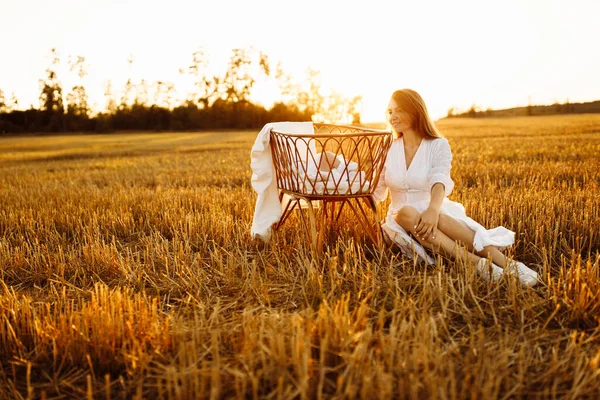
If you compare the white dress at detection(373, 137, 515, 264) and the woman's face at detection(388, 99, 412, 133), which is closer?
the white dress at detection(373, 137, 515, 264)

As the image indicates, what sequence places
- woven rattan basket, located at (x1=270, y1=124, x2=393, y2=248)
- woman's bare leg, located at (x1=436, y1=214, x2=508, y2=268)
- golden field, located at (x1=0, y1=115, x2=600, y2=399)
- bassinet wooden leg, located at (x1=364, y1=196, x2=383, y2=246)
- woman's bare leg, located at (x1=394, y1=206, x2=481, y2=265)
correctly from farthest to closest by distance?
bassinet wooden leg, located at (x1=364, y1=196, x2=383, y2=246), woven rattan basket, located at (x1=270, y1=124, x2=393, y2=248), woman's bare leg, located at (x1=436, y1=214, x2=508, y2=268), woman's bare leg, located at (x1=394, y1=206, x2=481, y2=265), golden field, located at (x1=0, y1=115, x2=600, y2=399)

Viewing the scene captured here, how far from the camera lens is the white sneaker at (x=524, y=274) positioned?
9.77 ft

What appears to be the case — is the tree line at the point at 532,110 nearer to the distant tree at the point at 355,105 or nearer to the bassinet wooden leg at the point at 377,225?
the distant tree at the point at 355,105

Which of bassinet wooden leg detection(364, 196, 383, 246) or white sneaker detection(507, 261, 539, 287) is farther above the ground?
bassinet wooden leg detection(364, 196, 383, 246)

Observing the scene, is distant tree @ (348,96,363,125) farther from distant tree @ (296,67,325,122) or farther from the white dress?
the white dress

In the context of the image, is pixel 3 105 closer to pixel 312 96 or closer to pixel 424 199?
pixel 312 96

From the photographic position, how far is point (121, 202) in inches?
251

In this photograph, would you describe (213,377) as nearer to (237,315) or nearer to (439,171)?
(237,315)

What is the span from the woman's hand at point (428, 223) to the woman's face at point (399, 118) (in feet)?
2.36

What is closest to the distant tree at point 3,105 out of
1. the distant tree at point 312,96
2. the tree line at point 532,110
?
the distant tree at point 312,96

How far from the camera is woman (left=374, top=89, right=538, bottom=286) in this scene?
3.42m

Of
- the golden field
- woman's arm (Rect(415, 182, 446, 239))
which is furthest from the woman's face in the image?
the golden field

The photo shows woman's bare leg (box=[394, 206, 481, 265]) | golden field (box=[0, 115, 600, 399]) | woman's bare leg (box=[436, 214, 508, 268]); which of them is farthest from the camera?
woman's bare leg (box=[436, 214, 508, 268])

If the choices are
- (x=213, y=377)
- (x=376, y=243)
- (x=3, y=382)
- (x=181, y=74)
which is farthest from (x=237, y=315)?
(x=181, y=74)
